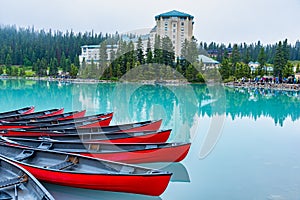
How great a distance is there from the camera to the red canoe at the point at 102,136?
7.04 metres

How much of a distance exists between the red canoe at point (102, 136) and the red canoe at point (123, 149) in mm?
536

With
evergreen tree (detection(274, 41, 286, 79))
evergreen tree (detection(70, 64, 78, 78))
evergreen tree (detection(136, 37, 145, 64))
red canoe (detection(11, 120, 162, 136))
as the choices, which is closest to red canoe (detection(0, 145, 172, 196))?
red canoe (detection(11, 120, 162, 136))

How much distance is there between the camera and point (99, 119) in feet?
30.5

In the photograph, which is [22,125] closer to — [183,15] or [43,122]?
[43,122]

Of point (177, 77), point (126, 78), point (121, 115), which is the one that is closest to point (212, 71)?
point (177, 77)

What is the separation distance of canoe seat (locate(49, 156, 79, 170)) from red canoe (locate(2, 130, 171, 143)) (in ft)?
5.13

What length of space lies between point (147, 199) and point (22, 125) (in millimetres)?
4388

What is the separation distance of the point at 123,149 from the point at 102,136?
1.20 meters

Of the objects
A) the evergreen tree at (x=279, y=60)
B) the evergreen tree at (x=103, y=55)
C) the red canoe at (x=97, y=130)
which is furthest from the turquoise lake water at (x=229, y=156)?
the evergreen tree at (x=103, y=55)

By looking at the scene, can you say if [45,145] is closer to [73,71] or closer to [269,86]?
[269,86]

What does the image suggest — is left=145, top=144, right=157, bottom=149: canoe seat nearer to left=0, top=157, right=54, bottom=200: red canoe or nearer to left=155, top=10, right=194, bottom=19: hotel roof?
left=0, top=157, right=54, bottom=200: red canoe

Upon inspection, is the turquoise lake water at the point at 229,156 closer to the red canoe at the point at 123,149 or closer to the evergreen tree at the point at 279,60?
the red canoe at the point at 123,149

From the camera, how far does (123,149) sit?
246 inches

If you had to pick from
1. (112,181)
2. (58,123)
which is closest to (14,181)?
(112,181)
